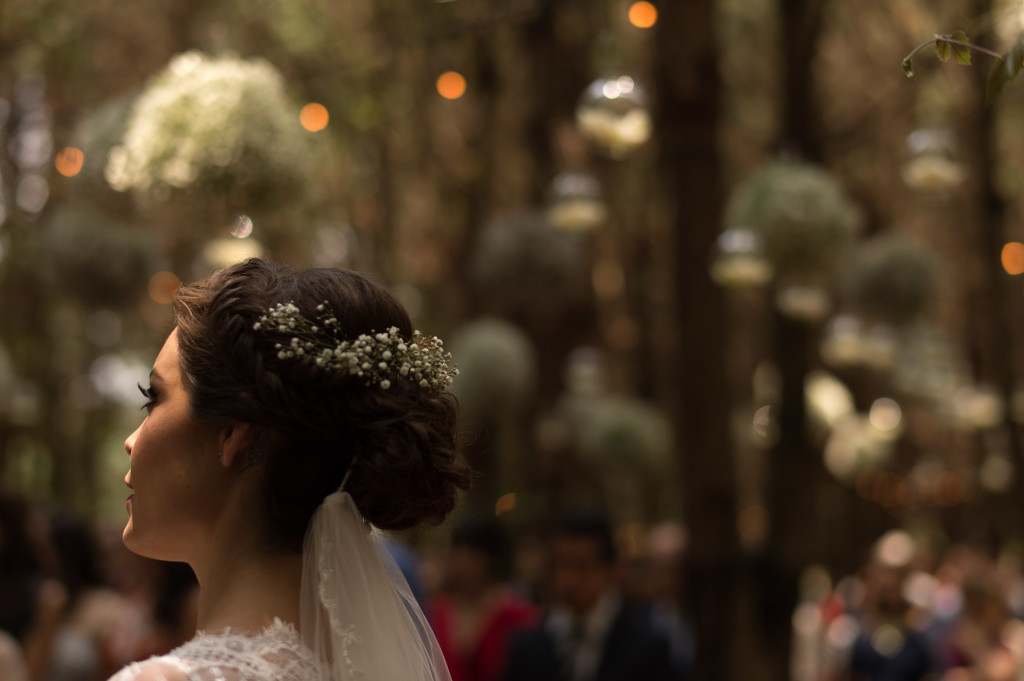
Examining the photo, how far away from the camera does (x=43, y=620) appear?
16.7ft

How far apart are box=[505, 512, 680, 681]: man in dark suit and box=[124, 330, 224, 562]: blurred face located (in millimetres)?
3686

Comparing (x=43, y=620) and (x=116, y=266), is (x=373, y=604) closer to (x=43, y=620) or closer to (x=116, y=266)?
(x=43, y=620)

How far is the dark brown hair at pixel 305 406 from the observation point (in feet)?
6.42

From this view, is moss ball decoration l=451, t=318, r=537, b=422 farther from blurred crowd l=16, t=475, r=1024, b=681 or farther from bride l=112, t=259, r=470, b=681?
bride l=112, t=259, r=470, b=681

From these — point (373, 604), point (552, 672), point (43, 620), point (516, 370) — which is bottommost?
point (552, 672)

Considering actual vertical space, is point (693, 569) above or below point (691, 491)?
below

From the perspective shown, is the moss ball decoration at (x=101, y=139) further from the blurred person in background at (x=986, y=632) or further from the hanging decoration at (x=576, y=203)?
the blurred person in background at (x=986, y=632)

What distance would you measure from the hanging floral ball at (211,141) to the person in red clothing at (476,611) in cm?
260

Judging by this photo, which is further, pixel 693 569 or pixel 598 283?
pixel 598 283

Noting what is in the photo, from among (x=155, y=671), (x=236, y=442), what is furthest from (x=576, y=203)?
(x=155, y=671)

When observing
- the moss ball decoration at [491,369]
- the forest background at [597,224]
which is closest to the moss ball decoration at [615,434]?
the forest background at [597,224]

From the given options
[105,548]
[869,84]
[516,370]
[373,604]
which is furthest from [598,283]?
[373,604]

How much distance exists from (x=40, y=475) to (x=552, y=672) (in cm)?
2009

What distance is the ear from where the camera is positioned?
1968 mm
